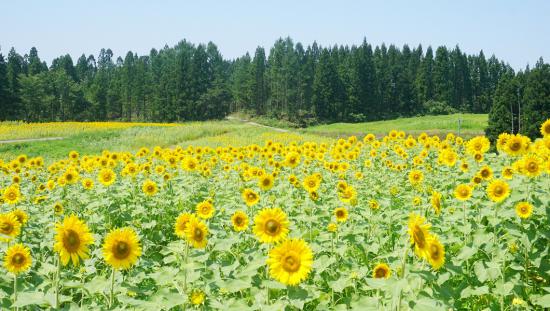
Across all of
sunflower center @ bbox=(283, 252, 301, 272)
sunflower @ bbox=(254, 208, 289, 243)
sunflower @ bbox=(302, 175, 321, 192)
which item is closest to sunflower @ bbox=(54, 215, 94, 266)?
sunflower @ bbox=(254, 208, 289, 243)

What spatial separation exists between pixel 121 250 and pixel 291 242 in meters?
0.99

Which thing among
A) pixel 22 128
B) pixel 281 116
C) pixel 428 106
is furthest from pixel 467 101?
pixel 22 128

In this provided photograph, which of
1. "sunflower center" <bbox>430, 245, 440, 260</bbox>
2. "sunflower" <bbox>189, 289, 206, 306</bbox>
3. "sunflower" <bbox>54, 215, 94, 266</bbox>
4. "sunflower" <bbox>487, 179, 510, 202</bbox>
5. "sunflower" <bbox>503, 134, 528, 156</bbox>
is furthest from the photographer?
→ "sunflower" <bbox>503, 134, 528, 156</bbox>

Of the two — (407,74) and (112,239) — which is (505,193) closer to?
(112,239)

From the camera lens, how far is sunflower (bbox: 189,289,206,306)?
2509 mm

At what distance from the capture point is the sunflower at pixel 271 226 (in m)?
2.59

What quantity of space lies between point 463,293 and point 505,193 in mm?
1283

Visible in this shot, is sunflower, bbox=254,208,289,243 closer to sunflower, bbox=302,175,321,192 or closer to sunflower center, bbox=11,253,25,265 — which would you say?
sunflower center, bbox=11,253,25,265

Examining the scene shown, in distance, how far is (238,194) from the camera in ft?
20.2

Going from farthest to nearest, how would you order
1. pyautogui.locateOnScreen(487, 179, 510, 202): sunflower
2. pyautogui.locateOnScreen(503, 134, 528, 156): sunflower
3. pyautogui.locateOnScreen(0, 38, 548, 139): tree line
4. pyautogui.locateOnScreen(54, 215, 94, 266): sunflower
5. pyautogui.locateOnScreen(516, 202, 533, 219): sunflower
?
pyautogui.locateOnScreen(0, 38, 548, 139): tree line, pyautogui.locateOnScreen(503, 134, 528, 156): sunflower, pyautogui.locateOnScreen(487, 179, 510, 202): sunflower, pyautogui.locateOnScreen(516, 202, 533, 219): sunflower, pyautogui.locateOnScreen(54, 215, 94, 266): sunflower

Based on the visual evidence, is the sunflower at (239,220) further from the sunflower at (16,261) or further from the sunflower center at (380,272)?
the sunflower at (16,261)

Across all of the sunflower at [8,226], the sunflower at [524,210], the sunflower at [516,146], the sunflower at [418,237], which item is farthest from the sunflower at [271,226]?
the sunflower at [516,146]

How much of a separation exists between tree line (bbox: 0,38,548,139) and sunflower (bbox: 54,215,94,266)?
220ft

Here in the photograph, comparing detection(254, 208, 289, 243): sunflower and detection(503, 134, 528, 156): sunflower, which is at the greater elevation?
detection(503, 134, 528, 156): sunflower
